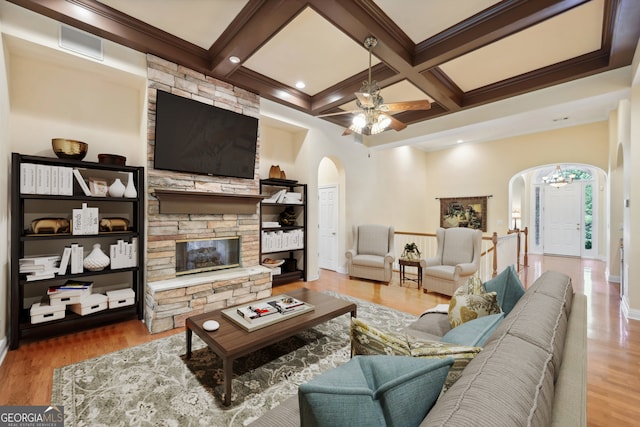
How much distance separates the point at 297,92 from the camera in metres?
4.46

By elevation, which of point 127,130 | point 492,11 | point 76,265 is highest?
point 492,11

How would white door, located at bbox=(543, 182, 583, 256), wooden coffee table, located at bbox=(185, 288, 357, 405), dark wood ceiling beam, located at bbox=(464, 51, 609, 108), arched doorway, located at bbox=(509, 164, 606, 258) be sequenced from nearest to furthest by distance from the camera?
wooden coffee table, located at bbox=(185, 288, 357, 405), dark wood ceiling beam, located at bbox=(464, 51, 609, 108), arched doorway, located at bbox=(509, 164, 606, 258), white door, located at bbox=(543, 182, 583, 256)

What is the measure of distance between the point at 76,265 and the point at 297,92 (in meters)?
3.65

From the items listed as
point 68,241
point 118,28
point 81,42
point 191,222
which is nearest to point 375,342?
point 191,222

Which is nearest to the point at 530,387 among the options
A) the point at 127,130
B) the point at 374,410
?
the point at 374,410

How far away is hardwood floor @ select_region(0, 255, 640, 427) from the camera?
187 cm

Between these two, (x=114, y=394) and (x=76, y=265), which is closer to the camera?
(x=114, y=394)

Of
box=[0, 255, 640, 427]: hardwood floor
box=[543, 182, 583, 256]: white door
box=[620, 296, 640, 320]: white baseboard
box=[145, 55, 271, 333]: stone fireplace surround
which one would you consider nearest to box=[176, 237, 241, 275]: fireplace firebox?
box=[145, 55, 271, 333]: stone fireplace surround

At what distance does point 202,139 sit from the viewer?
11.8 feet

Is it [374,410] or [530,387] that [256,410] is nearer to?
[374,410]

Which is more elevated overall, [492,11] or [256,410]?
[492,11]

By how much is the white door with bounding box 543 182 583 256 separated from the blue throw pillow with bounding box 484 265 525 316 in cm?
830

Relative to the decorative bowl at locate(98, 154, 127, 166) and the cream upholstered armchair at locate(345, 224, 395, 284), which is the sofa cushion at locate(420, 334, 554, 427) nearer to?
the decorative bowl at locate(98, 154, 127, 166)

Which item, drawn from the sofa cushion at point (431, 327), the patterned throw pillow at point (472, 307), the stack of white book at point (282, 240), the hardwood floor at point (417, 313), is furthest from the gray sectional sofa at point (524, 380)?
the stack of white book at point (282, 240)
